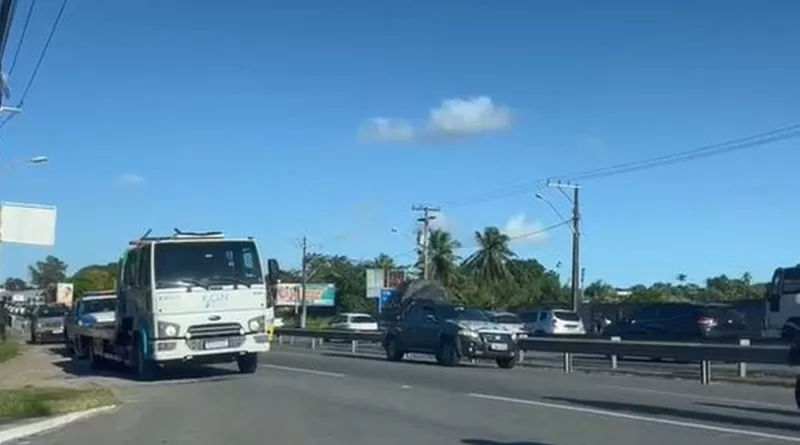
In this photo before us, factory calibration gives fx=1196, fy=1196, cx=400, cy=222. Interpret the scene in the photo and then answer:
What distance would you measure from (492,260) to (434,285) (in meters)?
29.1

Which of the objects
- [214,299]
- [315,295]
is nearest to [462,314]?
[214,299]

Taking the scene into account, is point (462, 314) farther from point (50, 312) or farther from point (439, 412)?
point (50, 312)

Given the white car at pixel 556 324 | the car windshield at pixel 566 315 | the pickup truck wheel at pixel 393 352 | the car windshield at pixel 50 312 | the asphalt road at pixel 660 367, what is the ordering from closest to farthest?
the asphalt road at pixel 660 367, the pickup truck wheel at pixel 393 352, the white car at pixel 556 324, the car windshield at pixel 566 315, the car windshield at pixel 50 312

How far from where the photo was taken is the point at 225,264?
23531 mm

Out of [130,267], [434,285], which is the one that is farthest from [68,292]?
[130,267]

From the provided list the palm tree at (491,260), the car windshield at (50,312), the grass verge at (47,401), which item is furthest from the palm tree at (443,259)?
the grass verge at (47,401)

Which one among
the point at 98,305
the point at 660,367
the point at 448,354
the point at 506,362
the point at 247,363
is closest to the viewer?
the point at 247,363

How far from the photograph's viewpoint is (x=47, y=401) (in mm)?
18109

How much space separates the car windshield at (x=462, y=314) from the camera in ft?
102

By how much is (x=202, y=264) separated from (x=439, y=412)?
851cm

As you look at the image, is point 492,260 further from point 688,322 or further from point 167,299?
point 167,299

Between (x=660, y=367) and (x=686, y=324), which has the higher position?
(x=686, y=324)

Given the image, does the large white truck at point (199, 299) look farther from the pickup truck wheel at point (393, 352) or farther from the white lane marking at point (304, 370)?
A: the pickup truck wheel at point (393, 352)

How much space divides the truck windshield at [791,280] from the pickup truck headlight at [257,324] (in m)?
23.4
